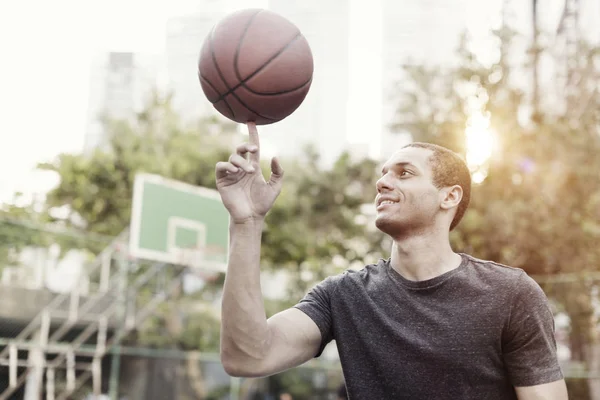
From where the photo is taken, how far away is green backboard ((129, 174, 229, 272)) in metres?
12.5

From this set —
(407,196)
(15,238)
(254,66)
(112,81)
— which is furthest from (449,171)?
(112,81)

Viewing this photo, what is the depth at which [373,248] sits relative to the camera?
1734 centimetres

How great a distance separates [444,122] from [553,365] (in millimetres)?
12687

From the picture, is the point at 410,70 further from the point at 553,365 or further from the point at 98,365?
the point at 553,365

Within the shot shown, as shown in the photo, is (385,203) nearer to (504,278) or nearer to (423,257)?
(423,257)

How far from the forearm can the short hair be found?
91 cm

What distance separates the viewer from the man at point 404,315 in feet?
6.91

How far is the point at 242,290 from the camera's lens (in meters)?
2.08

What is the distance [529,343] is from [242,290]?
0.97 meters

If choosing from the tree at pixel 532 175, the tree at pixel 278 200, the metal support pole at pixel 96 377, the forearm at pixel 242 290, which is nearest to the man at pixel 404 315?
the forearm at pixel 242 290

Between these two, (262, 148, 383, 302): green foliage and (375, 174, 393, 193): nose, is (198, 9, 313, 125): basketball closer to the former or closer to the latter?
(375, 174, 393, 193): nose

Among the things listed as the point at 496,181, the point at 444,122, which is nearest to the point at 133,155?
the point at 444,122

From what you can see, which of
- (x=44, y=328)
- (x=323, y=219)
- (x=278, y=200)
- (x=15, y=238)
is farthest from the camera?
(x=323, y=219)

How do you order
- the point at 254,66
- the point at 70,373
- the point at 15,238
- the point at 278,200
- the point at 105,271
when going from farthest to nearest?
1. the point at 278,200
2. the point at 105,271
3. the point at 70,373
4. the point at 15,238
5. the point at 254,66
